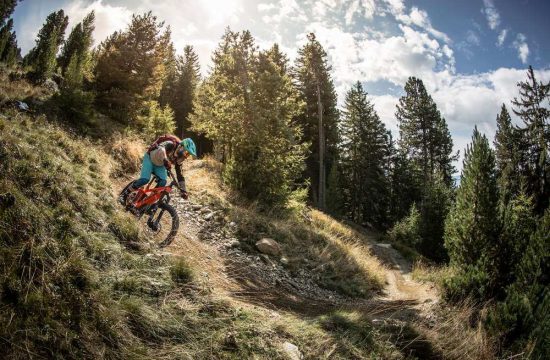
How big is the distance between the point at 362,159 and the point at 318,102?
11.9 m

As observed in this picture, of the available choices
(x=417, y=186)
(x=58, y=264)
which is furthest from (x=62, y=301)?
(x=417, y=186)

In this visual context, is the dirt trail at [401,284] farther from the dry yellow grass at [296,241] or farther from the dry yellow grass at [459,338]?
the dry yellow grass at [459,338]

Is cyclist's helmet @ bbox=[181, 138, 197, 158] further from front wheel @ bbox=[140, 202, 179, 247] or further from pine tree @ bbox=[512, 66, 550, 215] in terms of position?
pine tree @ bbox=[512, 66, 550, 215]

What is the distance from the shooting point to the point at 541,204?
27453 mm

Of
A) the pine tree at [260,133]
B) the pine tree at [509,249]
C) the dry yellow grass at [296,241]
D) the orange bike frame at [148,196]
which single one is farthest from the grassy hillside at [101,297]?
the pine tree at [260,133]

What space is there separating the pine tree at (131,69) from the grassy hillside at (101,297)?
425 inches

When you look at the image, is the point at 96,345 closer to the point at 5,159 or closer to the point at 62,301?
the point at 62,301

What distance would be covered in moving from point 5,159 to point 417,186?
43446mm

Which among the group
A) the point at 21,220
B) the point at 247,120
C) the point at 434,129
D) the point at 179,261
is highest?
the point at 434,129

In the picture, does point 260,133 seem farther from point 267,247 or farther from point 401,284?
point 401,284

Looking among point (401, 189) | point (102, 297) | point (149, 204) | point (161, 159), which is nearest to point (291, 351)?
point (102, 297)

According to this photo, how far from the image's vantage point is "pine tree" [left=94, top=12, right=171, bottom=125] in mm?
17078

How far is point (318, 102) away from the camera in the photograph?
1203 inches

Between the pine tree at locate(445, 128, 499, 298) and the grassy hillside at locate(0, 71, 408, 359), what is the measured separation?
4.35 meters
